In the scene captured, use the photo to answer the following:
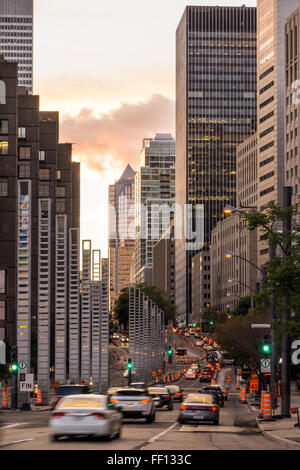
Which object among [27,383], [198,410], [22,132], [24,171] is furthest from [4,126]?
[198,410]

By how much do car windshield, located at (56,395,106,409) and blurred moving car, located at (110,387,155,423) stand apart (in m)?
11.9

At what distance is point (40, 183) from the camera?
140 m

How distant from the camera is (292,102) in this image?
559 feet

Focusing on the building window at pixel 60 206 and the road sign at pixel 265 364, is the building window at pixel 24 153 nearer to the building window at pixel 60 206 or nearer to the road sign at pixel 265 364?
the building window at pixel 60 206

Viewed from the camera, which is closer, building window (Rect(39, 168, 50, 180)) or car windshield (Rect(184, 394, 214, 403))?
car windshield (Rect(184, 394, 214, 403))

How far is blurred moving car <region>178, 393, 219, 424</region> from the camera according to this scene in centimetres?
3959

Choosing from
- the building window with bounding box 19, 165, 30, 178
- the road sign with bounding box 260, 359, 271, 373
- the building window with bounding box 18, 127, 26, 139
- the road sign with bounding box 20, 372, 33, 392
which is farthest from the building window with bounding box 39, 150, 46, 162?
the road sign with bounding box 260, 359, 271, 373

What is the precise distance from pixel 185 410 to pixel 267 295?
270 inches

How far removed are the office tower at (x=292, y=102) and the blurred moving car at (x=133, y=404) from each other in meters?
127

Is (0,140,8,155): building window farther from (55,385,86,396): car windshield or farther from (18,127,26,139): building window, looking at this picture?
(55,385,86,396): car windshield

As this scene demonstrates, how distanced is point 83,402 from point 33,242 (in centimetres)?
9927

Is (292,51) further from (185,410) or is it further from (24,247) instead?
(185,410)

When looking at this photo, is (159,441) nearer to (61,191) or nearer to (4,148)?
(4,148)
